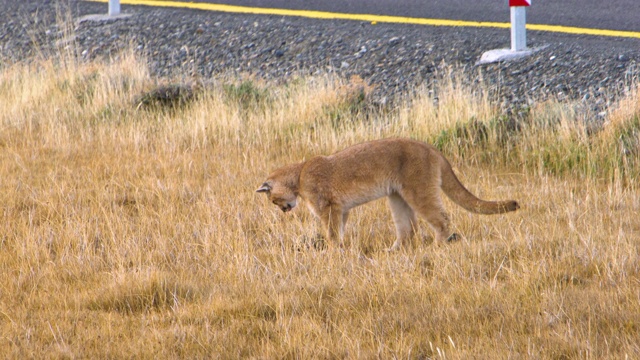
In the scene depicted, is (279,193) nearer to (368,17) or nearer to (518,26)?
(518,26)

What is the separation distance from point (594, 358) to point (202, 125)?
5.37 m

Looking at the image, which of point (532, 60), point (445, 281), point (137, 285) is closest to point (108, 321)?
point (137, 285)

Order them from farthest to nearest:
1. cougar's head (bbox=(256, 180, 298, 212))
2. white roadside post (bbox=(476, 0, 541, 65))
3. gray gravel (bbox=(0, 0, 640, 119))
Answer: white roadside post (bbox=(476, 0, 541, 65)) < gray gravel (bbox=(0, 0, 640, 119)) < cougar's head (bbox=(256, 180, 298, 212))

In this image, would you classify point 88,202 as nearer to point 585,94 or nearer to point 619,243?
point 619,243

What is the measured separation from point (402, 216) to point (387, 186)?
28cm

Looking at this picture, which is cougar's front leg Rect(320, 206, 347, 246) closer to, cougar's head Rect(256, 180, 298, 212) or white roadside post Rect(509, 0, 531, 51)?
cougar's head Rect(256, 180, 298, 212)

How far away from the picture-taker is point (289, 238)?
229 inches

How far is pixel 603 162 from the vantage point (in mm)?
7043

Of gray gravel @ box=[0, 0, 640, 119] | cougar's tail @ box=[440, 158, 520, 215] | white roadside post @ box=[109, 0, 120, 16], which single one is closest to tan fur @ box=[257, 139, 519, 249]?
cougar's tail @ box=[440, 158, 520, 215]

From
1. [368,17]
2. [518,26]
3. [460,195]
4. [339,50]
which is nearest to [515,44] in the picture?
[518,26]

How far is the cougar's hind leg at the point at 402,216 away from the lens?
5.94m

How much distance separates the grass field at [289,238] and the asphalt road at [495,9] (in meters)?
3.20

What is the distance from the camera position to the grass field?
4207 millimetres

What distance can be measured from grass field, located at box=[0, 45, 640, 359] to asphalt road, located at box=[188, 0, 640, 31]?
10.5ft
